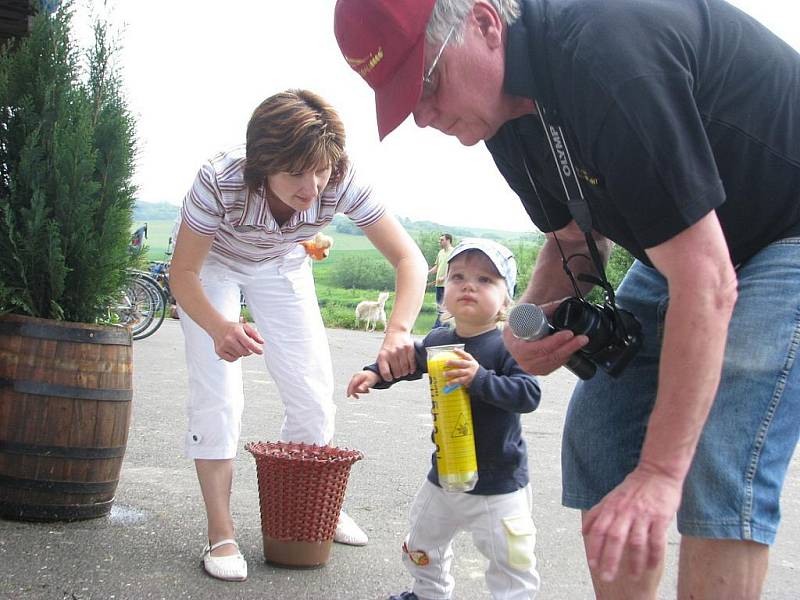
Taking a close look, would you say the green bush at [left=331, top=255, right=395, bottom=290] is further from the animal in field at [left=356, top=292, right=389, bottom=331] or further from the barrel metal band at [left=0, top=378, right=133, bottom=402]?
the barrel metal band at [left=0, top=378, right=133, bottom=402]

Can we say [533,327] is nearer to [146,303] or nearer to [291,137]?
[291,137]

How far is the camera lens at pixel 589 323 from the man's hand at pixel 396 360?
905 millimetres

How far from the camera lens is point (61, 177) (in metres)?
3.79

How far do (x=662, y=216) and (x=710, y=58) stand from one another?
396 mm

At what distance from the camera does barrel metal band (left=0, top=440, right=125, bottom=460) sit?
3.63m

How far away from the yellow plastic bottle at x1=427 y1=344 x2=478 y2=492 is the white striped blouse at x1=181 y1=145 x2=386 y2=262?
0.84 meters

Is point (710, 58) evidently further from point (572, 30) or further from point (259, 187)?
point (259, 187)

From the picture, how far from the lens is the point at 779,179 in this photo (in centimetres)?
193

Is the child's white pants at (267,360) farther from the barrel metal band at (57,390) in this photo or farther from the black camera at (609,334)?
the black camera at (609,334)

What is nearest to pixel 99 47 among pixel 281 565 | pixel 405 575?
pixel 281 565

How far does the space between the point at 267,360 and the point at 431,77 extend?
1.95 meters

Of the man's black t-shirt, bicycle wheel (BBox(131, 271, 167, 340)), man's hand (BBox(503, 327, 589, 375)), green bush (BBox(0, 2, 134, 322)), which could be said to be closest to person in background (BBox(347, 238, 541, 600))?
man's hand (BBox(503, 327, 589, 375))

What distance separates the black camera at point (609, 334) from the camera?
2225 mm

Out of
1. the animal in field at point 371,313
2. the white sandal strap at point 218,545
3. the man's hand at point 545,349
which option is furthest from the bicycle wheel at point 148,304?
the man's hand at point 545,349
